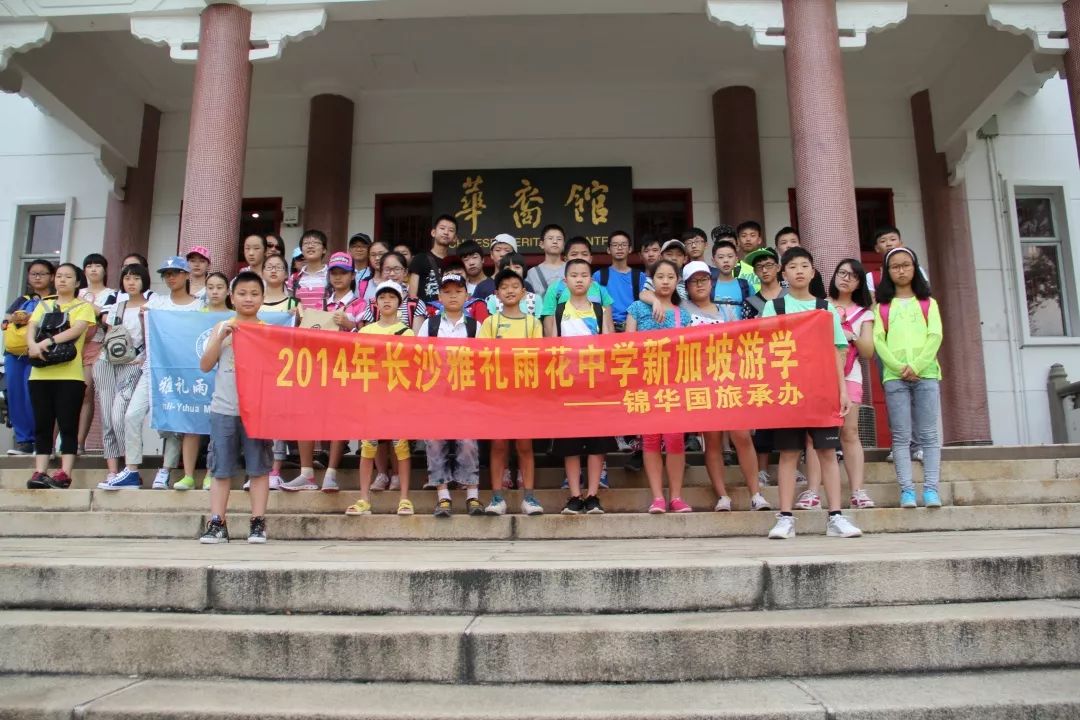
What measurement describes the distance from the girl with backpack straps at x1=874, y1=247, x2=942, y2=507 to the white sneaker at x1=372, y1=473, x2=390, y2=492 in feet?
11.0

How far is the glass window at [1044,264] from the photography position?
930 centimetres

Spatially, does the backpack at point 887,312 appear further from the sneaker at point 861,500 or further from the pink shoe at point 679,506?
the pink shoe at point 679,506

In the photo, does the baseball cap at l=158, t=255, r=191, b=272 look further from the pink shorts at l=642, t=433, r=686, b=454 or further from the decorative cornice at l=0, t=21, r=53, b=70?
the pink shorts at l=642, t=433, r=686, b=454

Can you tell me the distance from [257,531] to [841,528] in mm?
3334

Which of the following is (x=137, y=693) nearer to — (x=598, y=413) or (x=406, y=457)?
(x=406, y=457)

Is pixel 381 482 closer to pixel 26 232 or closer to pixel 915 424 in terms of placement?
pixel 915 424

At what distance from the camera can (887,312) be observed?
509 centimetres

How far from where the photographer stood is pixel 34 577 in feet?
10.9

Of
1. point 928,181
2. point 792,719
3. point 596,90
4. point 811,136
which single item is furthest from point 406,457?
point 928,181

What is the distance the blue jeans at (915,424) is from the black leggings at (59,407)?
5706mm

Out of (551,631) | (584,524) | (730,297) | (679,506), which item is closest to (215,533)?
(584,524)

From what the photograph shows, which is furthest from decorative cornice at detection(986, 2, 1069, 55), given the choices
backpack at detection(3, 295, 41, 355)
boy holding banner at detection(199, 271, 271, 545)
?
backpack at detection(3, 295, 41, 355)

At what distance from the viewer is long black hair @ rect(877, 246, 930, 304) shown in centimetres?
505

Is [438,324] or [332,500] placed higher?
[438,324]
